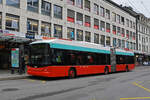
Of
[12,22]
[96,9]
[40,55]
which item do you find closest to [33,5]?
[12,22]

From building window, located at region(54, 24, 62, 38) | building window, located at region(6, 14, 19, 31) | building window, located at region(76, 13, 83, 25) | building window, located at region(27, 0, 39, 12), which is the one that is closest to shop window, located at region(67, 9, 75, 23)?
building window, located at region(76, 13, 83, 25)

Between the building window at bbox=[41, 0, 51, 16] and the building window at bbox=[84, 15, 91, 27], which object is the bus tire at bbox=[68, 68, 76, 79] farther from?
the building window at bbox=[84, 15, 91, 27]

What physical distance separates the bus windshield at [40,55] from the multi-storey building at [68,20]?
5.91 meters

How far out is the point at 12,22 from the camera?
2338 centimetres

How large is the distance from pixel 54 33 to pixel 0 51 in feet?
27.6

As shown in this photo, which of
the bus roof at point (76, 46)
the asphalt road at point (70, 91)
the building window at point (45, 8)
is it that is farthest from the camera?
the building window at point (45, 8)

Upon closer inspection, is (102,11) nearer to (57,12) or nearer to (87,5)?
(87,5)

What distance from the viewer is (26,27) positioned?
24.9m

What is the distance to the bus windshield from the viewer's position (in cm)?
1374

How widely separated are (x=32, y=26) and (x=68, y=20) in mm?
7987

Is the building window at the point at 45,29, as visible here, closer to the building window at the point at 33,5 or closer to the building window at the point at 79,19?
the building window at the point at 33,5

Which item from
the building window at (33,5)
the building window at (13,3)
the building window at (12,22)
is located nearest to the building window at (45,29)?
the building window at (33,5)

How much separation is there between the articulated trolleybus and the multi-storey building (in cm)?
647

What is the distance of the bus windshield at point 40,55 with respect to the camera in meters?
13.7
